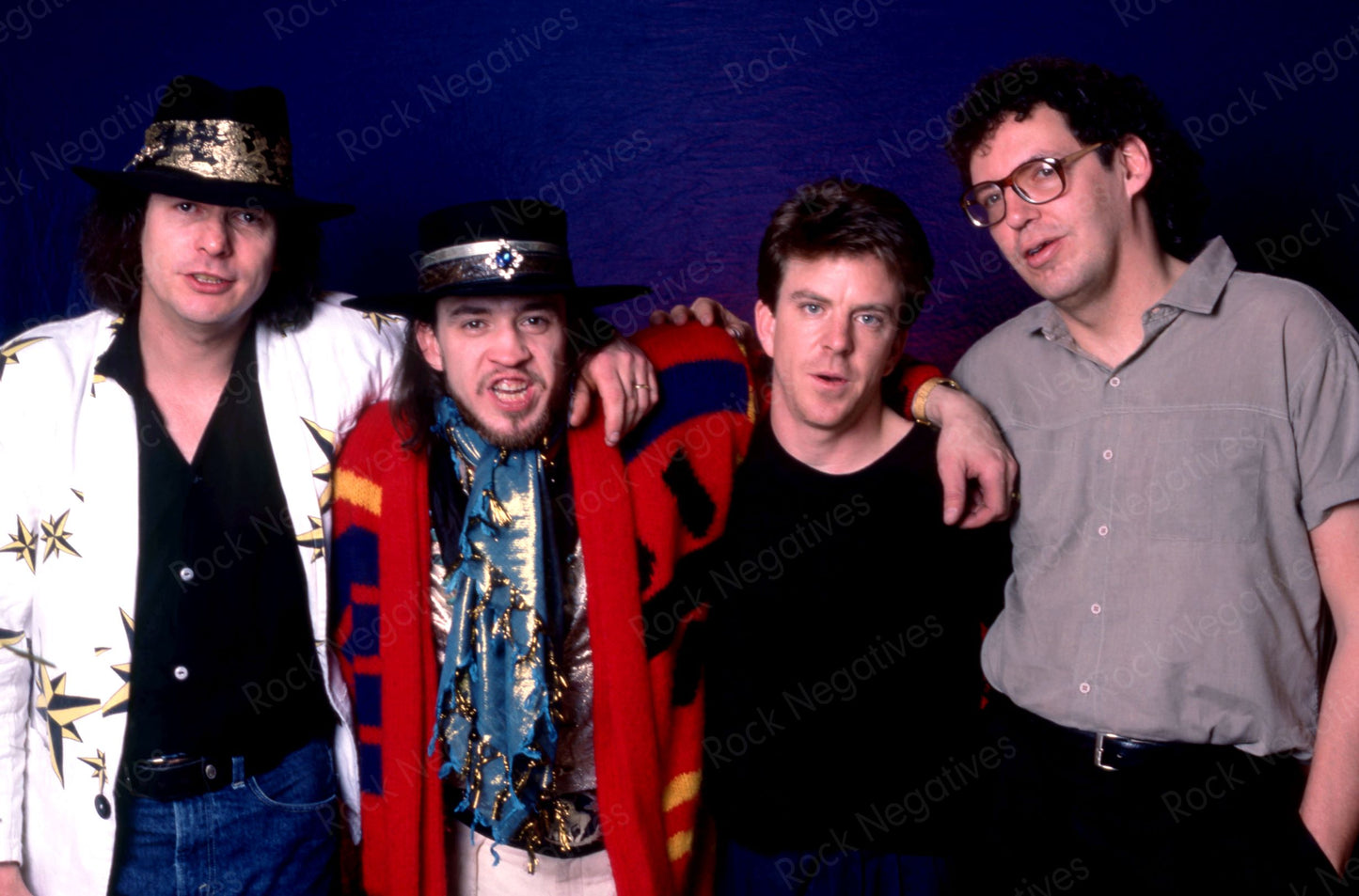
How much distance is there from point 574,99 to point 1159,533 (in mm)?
1929

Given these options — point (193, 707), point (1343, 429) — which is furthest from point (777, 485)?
point (193, 707)

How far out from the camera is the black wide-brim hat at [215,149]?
6.18 ft

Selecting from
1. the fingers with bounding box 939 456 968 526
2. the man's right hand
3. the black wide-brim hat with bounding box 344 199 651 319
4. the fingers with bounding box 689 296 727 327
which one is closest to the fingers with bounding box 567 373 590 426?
the black wide-brim hat with bounding box 344 199 651 319

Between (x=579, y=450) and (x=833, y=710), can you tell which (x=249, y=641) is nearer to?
(x=579, y=450)

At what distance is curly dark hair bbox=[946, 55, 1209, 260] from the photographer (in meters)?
1.78

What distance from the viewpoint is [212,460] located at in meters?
1.92

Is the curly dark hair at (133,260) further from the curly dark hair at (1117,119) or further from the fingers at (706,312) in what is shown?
the curly dark hair at (1117,119)

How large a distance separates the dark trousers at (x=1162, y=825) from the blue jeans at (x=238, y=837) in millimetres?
1317

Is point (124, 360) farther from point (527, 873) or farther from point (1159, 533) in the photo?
point (1159, 533)

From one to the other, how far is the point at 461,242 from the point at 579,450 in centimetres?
44

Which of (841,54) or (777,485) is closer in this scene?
(777,485)

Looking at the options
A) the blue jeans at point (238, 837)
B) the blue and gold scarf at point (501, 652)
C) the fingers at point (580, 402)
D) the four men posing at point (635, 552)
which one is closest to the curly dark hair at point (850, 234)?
the four men posing at point (635, 552)

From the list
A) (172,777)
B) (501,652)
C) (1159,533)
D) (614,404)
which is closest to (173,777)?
(172,777)

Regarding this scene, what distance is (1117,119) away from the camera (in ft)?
5.82
